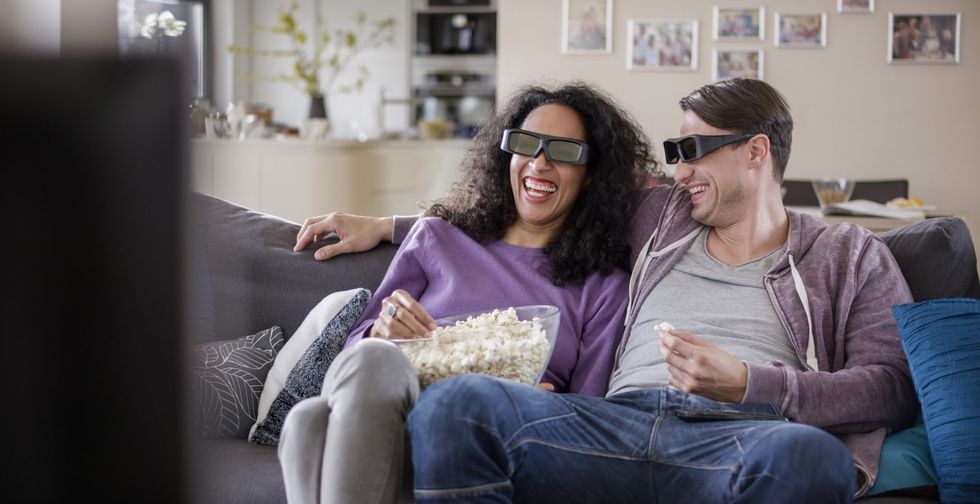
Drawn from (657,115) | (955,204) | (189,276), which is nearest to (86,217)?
(189,276)

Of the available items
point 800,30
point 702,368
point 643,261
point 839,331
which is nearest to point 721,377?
point 702,368

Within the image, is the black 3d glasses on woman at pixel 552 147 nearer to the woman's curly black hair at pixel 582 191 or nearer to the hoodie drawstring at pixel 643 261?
the woman's curly black hair at pixel 582 191

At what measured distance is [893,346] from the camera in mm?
1856

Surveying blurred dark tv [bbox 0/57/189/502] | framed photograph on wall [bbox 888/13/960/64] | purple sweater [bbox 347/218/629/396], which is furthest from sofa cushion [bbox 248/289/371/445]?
framed photograph on wall [bbox 888/13/960/64]

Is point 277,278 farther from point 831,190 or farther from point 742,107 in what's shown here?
point 831,190

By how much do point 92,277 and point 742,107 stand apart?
1.85 meters

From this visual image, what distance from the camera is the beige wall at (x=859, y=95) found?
5551 mm

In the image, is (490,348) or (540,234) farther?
(540,234)

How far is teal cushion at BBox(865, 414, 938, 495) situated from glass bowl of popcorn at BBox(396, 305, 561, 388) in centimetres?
65

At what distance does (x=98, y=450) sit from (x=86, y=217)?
0.12 metres

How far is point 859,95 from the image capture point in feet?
18.4

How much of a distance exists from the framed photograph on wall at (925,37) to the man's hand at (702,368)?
4.46 meters

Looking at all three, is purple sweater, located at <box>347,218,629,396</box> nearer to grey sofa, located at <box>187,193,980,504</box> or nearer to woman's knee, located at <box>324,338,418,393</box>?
grey sofa, located at <box>187,193,980,504</box>

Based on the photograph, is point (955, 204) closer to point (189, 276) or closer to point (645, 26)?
point (645, 26)
